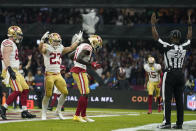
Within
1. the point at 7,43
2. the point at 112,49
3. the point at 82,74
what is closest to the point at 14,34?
the point at 7,43

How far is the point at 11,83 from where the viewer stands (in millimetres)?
14508

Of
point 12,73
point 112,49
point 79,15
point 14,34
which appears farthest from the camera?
point 79,15

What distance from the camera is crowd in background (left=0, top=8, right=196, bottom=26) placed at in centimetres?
3172

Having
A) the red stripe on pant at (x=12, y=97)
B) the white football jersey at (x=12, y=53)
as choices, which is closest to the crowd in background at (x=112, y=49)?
the white football jersey at (x=12, y=53)

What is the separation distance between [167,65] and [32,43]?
23112 millimetres

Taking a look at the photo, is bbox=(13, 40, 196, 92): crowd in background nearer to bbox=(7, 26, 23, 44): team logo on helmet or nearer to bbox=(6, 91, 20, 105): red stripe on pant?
bbox=(7, 26, 23, 44): team logo on helmet

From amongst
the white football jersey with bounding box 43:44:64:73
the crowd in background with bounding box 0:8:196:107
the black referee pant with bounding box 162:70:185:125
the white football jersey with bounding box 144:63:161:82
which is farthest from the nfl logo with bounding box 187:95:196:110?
the black referee pant with bounding box 162:70:185:125

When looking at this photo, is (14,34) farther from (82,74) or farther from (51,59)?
(82,74)

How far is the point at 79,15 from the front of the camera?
3394cm

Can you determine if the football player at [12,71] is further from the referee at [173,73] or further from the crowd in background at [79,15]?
the crowd in background at [79,15]

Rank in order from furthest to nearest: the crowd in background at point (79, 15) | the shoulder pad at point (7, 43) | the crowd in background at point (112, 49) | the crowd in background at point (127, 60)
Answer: the crowd in background at point (79, 15) → the crowd in background at point (127, 60) → the crowd in background at point (112, 49) → the shoulder pad at point (7, 43)

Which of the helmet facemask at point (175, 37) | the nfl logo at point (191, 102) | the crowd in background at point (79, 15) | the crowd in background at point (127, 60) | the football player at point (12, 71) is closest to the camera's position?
the helmet facemask at point (175, 37)

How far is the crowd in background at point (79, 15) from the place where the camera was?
104ft

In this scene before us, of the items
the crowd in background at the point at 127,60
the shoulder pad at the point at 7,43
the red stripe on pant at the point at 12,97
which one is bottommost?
the red stripe on pant at the point at 12,97
